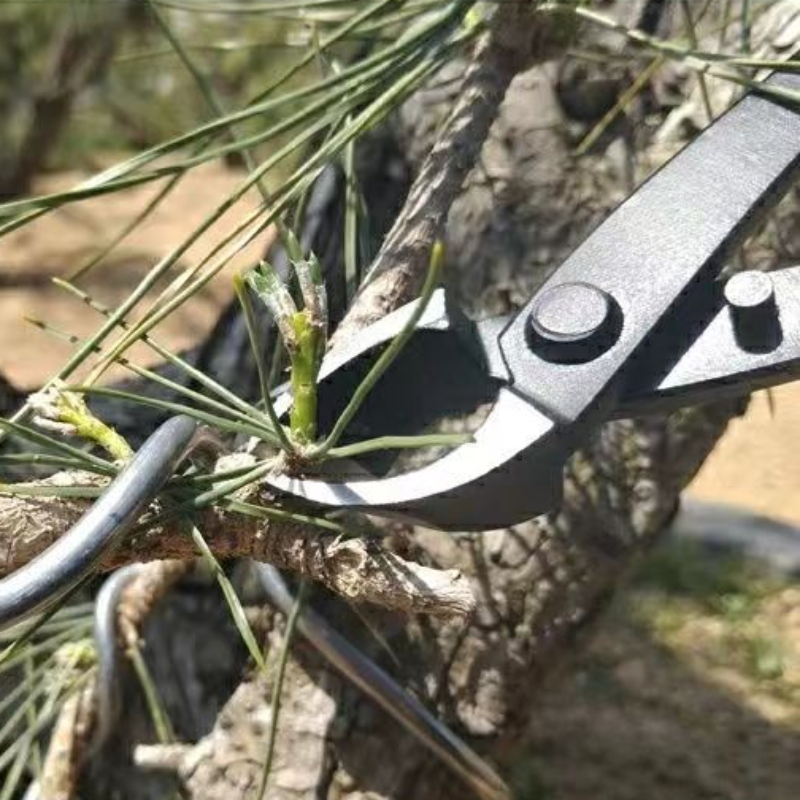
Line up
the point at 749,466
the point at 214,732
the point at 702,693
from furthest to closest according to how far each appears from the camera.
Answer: the point at 749,466 < the point at 702,693 < the point at 214,732

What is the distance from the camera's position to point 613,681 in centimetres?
128

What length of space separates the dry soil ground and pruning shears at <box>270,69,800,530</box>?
1.16ft

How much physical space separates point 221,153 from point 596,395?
0.52ft

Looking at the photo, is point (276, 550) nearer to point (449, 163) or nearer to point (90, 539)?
point (90, 539)

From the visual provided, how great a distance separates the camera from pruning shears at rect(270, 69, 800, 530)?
1.61 feet

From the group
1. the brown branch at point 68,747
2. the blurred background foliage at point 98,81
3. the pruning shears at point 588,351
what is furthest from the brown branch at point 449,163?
the blurred background foliage at point 98,81

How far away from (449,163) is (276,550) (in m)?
0.19

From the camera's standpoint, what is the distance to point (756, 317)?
52 cm

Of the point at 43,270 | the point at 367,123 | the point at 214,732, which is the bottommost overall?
the point at 214,732

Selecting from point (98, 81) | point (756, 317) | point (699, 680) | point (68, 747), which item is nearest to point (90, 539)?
point (756, 317)

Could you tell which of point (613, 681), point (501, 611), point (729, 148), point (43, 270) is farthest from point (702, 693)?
point (43, 270)

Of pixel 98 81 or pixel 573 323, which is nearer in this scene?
pixel 573 323

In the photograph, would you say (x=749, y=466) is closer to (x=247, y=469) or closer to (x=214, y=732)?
(x=214, y=732)

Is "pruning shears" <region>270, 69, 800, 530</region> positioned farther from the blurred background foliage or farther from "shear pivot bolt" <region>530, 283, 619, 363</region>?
the blurred background foliage
